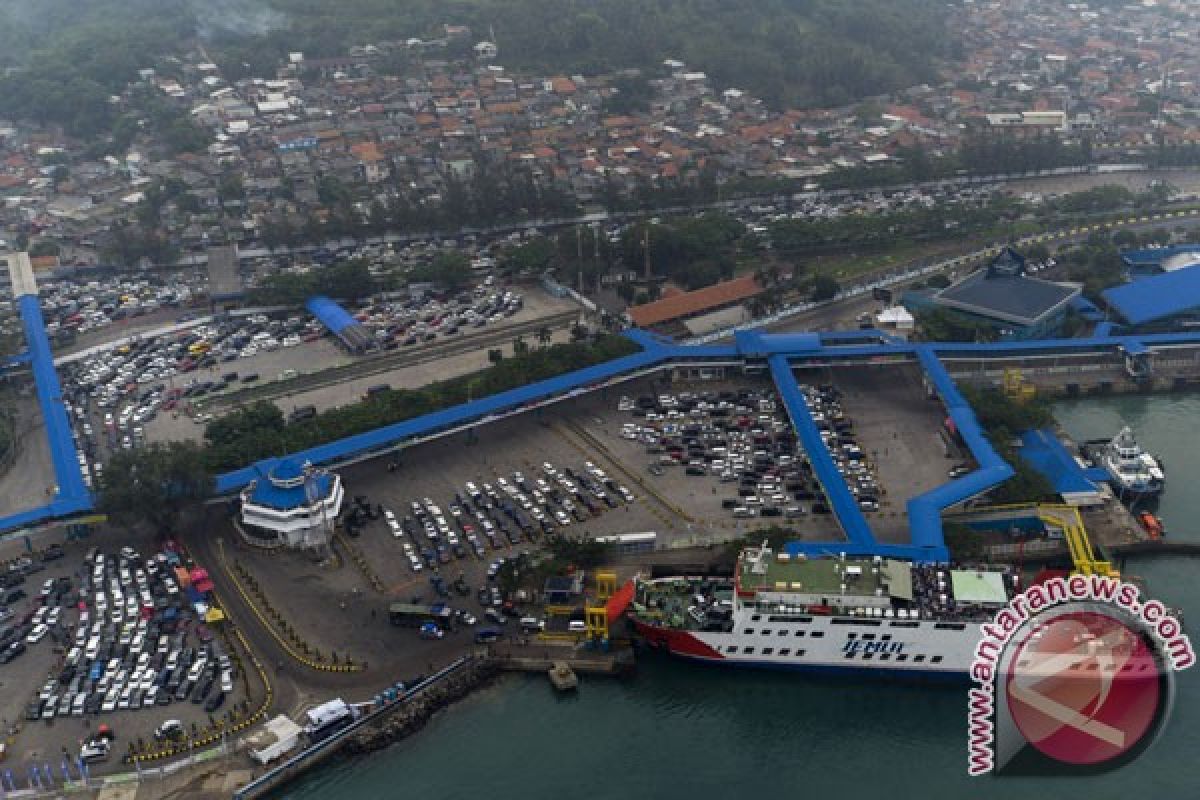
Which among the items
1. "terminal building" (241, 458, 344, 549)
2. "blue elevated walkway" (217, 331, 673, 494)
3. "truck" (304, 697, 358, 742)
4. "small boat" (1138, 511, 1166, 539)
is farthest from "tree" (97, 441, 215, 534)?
"small boat" (1138, 511, 1166, 539)

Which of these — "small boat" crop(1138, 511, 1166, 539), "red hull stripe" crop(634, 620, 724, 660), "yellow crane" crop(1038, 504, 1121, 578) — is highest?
"yellow crane" crop(1038, 504, 1121, 578)

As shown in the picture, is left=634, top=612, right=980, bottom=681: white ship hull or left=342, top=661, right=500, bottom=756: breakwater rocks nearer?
left=342, top=661, right=500, bottom=756: breakwater rocks

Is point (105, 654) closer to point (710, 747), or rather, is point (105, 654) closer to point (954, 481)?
point (710, 747)

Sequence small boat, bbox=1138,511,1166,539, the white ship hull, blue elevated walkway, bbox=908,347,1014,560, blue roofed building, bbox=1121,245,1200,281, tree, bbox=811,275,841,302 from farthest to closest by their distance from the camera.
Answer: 1. blue roofed building, bbox=1121,245,1200,281
2. tree, bbox=811,275,841,302
3. small boat, bbox=1138,511,1166,539
4. blue elevated walkway, bbox=908,347,1014,560
5. the white ship hull

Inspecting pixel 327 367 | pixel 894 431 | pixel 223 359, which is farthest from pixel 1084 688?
pixel 223 359

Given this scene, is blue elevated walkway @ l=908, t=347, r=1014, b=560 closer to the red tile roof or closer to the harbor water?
the harbor water

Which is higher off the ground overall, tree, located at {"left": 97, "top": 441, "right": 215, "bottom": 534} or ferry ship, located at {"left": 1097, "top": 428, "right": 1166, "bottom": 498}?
tree, located at {"left": 97, "top": 441, "right": 215, "bottom": 534}

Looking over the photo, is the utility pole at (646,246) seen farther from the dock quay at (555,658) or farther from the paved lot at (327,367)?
the dock quay at (555,658)
